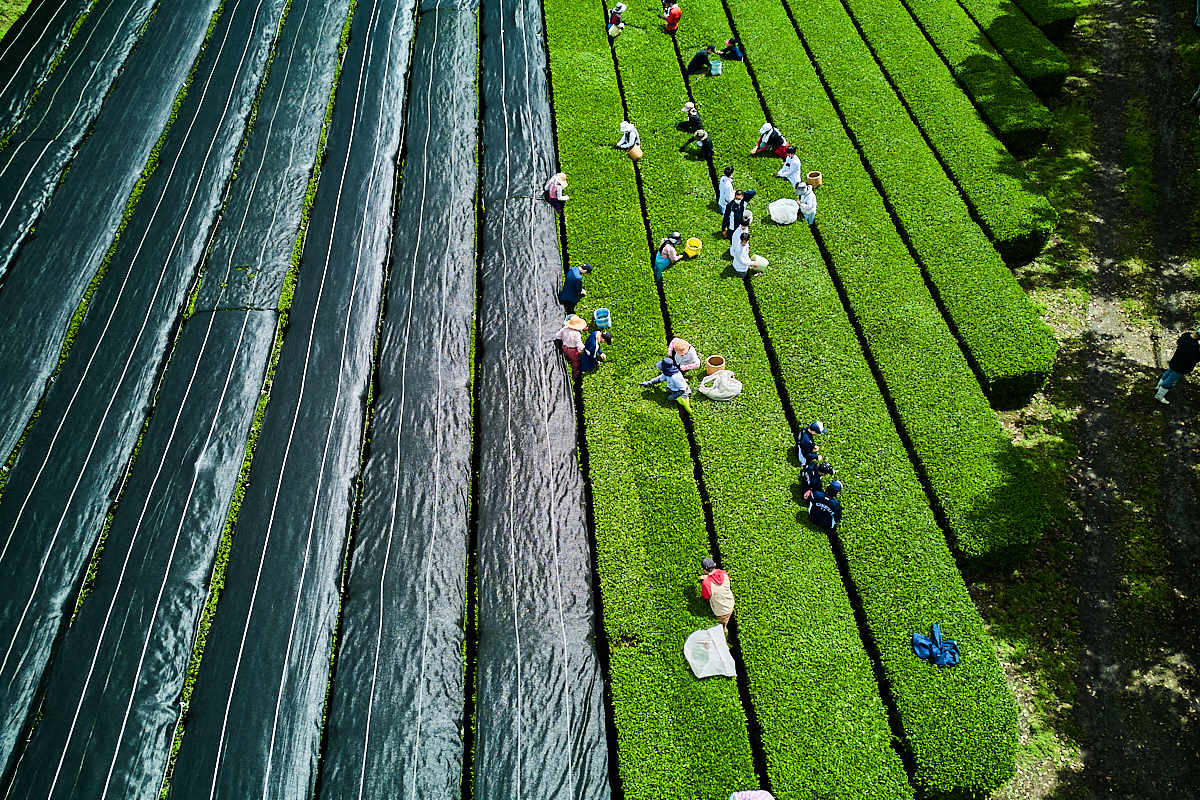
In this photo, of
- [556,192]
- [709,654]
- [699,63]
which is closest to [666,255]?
[556,192]

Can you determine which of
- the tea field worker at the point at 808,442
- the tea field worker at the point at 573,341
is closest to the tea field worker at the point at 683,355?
the tea field worker at the point at 573,341

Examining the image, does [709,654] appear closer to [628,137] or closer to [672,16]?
[628,137]

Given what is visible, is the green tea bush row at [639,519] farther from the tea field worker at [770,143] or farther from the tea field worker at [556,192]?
the tea field worker at [770,143]

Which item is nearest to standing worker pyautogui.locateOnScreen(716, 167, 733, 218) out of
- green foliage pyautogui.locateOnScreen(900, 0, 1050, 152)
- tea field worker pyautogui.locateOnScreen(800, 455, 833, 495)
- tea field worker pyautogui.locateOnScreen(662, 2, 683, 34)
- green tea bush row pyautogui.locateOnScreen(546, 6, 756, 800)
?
green tea bush row pyautogui.locateOnScreen(546, 6, 756, 800)

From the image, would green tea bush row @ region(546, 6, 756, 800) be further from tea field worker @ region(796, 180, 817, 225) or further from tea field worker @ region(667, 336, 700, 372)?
tea field worker @ region(796, 180, 817, 225)

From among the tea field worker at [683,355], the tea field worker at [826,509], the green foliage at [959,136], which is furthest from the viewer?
the green foliage at [959,136]
